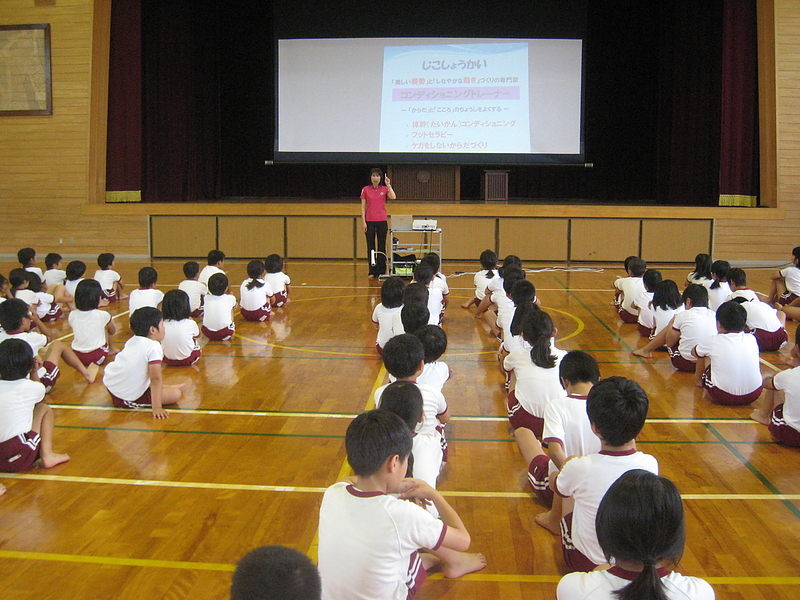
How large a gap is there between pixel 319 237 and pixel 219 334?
5.41m

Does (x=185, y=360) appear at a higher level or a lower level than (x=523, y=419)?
higher

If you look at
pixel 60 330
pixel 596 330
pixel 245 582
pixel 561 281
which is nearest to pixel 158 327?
pixel 60 330

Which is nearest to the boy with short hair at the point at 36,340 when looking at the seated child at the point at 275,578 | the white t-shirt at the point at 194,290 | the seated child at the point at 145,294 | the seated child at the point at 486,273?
the seated child at the point at 145,294

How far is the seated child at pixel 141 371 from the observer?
4344 millimetres

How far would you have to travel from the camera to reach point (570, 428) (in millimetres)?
2957

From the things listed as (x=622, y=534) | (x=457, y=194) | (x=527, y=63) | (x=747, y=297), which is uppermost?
(x=527, y=63)

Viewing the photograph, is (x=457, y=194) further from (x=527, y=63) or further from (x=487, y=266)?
(x=487, y=266)

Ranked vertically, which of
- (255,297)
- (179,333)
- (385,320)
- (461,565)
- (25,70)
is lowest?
(461,565)

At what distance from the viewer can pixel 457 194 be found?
1309 centimetres

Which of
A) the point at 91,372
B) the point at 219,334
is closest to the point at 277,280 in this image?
the point at 219,334

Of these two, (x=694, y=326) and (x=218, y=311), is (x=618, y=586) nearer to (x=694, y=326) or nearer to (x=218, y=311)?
(x=694, y=326)

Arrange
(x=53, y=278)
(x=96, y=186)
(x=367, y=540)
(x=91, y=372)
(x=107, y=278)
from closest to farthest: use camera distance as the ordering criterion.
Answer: (x=367, y=540) < (x=91, y=372) < (x=53, y=278) < (x=107, y=278) < (x=96, y=186)

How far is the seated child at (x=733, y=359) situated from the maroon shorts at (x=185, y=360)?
11.2ft

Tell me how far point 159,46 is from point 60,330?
24.4 feet
